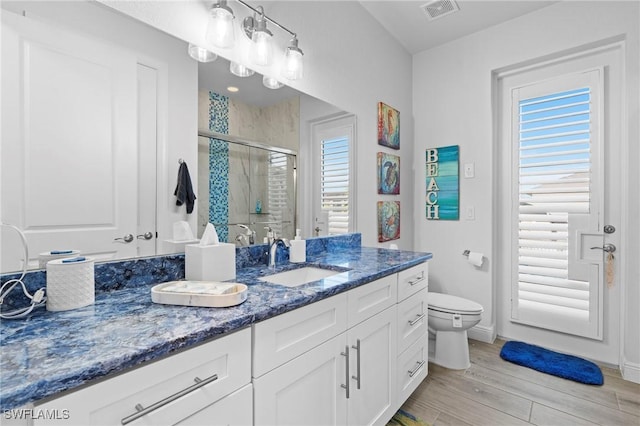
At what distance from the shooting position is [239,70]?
4.86 feet

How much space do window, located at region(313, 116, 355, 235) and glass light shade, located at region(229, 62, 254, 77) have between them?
0.57 m

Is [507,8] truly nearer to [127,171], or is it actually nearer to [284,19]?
[284,19]

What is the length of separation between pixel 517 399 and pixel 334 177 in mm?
1780

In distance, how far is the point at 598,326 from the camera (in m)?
2.25

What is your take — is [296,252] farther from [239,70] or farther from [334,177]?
[239,70]

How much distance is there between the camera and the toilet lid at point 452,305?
214cm

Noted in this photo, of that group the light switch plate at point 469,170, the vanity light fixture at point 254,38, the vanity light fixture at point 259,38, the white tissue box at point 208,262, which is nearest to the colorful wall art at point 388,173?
the light switch plate at point 469,170

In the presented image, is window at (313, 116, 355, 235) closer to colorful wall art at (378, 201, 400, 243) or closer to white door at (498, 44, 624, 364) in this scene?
colorful wall art at (378, 201, 400, 243)

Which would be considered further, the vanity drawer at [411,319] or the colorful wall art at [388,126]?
the colorful wall art at [388,126]

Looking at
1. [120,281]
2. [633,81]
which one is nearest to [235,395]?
[120,281]

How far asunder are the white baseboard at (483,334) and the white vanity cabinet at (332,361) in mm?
1490

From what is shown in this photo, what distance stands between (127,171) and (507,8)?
292 centimetres

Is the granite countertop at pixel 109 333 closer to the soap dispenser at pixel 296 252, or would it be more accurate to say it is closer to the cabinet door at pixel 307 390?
the cabinet door at pixel 307 390

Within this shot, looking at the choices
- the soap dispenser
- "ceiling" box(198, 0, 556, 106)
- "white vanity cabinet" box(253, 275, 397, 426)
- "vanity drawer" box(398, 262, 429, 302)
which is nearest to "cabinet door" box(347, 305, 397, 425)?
"white vanity cabinet" box(253, 275, 397, 426)
